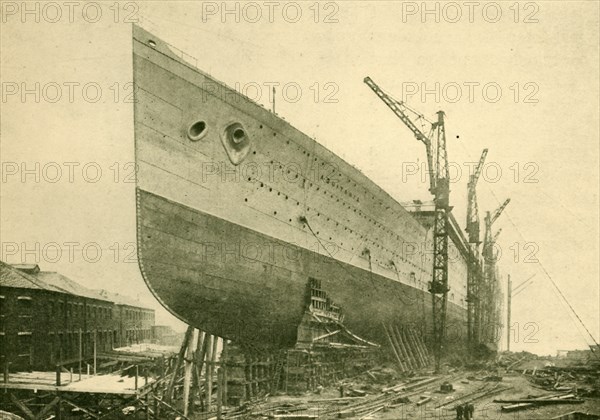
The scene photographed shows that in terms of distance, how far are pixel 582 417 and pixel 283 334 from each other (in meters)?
6.04

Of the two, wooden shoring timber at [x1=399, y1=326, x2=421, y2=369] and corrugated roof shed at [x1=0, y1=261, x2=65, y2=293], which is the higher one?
corrugated roof shed at [x1=0, y1=261, x2=65, y2=293]

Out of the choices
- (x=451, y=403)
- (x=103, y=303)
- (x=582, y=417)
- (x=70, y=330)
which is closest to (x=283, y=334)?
(x=451, y=403)

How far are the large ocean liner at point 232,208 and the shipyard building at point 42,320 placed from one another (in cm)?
549

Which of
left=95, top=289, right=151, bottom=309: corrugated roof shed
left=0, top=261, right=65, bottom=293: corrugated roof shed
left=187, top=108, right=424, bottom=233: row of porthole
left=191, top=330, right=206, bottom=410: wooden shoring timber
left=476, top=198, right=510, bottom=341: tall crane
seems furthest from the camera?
left=476, top=198, right=510, bottom=341: tall crane

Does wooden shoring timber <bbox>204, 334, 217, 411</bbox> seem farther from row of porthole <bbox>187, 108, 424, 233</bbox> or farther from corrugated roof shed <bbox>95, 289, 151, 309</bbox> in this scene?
corrugated roof shed <bbox>95, 289, 151, 309</bbox>

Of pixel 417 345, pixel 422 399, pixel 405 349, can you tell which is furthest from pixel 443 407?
pixel 417 345

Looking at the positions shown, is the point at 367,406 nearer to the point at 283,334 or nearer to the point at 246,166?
the point at 283,334

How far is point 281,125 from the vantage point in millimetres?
11352

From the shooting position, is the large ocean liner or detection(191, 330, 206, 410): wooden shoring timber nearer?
the large ocean liner

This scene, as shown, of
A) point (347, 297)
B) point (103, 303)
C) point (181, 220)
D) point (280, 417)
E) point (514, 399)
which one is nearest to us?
point (280, 417)

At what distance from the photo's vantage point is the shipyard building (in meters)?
16.7

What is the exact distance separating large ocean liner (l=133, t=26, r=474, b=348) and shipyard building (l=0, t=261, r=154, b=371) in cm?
549

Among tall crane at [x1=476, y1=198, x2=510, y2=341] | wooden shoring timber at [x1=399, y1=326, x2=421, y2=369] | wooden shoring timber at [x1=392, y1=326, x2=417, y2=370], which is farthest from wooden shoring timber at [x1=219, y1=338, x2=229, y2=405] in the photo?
tall crane at [x1=476, y1=198, x2=510, y2=341]

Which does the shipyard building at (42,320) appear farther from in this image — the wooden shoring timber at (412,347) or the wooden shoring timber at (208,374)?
the wooden shoring timber at (412,347)
